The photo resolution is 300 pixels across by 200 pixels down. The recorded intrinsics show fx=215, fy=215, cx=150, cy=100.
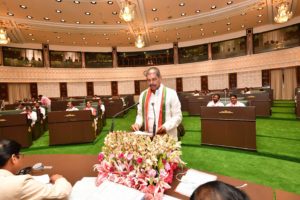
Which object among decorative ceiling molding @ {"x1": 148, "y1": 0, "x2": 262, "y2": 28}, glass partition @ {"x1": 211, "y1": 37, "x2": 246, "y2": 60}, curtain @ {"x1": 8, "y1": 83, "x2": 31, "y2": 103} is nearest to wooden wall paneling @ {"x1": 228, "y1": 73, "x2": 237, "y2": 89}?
glass partition @ {"x1": 211, "y1": 37, "x2": 246, "y2": 60}

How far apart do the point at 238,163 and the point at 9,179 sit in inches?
157

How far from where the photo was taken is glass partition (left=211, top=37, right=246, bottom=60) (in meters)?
16.5

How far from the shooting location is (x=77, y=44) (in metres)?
18.1

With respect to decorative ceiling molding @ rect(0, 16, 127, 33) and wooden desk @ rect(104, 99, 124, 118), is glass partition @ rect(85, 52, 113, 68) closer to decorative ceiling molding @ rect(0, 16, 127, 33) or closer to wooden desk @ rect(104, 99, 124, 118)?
decorative ceiling molding @ rect(0, 16, 127, 33)

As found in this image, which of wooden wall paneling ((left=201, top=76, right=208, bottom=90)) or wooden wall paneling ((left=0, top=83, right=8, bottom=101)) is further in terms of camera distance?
wooden wall paneling ((left=201, top=76, right=208, bottom=90))

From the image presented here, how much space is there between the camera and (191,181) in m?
1.59

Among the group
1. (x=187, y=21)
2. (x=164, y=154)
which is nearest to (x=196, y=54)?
(x=187, y=21)

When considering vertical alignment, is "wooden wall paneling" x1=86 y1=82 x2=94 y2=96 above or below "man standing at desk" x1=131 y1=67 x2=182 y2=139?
above

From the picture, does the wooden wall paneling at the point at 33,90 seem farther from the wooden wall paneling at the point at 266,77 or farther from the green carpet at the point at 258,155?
the wooden wall paneling at the point at 266,77

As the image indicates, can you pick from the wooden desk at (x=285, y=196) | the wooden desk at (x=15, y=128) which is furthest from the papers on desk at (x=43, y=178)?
the wooden desk at (x=15, y=128)

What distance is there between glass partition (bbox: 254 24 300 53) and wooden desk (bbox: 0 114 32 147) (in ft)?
50.7

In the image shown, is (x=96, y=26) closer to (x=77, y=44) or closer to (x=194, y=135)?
(x=77, y=44)

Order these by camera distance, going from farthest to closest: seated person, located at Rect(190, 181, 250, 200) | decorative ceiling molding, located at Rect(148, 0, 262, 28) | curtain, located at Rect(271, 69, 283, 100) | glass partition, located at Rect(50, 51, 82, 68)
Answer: glass partition, located at Rect(50, 51, 82, 68) → curtain, located at Rect(271, 69, 283, 100) → decorative ceiling molding, located at Rect(148, 0, 262, 28) → seated person, located at Rect(190, 181, 250, 200)

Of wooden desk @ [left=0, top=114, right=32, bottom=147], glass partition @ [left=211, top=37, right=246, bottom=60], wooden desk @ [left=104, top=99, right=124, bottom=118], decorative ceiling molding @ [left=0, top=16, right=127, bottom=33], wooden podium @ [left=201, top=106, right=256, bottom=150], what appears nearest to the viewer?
wooden podium @ [left=201, top=106, right=256, bottom=150]
